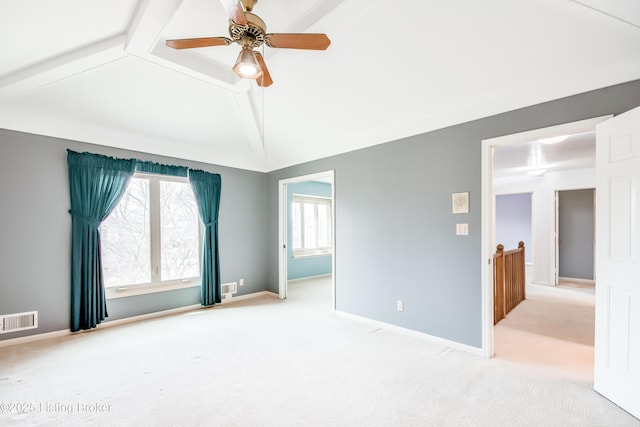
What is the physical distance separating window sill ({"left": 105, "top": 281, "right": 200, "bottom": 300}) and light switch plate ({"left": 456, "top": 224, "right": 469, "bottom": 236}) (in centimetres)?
382

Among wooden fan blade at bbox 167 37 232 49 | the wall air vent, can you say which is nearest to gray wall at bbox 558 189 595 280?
the wall air vent

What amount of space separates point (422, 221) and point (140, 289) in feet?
12.6

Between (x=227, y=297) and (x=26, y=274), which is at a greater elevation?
(x=26, y=274)

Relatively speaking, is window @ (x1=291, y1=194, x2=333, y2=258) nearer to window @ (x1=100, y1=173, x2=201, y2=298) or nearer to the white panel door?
window @ (x1=100, y1=173, x2=201, y2=298)

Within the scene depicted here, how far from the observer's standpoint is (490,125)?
9.15 ft

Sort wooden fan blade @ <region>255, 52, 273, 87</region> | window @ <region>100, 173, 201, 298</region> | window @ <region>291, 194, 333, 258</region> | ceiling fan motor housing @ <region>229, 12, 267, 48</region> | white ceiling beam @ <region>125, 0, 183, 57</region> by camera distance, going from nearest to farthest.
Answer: ceiling fan motor housing @ <region>229, 12, 267, 48</region>
wooden fan blade @ <region>255, 52, 273, 87</region>
white ceiling beam @ <region>125, 0, 183, 57</region>
window @ <region>100, 173, 201, 298</region>
window @ <region>291, 194, 333, 258</region>

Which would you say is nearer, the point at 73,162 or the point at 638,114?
the point at 638,114

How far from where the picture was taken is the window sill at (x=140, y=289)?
12.3 feet

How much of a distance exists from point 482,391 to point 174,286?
4.03 meters

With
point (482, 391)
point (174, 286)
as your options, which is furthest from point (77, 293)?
point (482, 391)

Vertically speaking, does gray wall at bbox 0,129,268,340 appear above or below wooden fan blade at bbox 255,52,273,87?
below

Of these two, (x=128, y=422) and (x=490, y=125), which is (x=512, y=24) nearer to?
(x=490, y=125)

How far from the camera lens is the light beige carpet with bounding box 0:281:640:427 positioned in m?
1.93

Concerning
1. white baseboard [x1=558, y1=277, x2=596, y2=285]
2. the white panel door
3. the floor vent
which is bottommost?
white baseboard [x1=558, y1=277, x2=596, y2=285]
